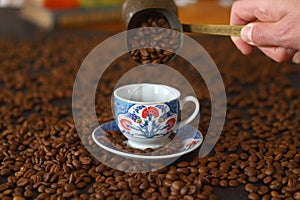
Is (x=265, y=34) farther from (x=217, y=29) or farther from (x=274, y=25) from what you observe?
(x=217, y=29)

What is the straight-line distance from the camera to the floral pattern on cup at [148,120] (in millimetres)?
1020

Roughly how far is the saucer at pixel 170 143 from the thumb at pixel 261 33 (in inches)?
11.2

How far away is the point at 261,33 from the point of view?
113cm

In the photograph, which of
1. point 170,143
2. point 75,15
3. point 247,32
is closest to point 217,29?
point 247,32

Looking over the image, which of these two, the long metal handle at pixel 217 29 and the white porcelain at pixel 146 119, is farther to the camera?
the long metal handle at pixel 217 29

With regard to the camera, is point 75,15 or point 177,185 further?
point 75,15

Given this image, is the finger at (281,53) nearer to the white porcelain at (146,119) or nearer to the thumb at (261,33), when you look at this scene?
the thumb at (261,33)

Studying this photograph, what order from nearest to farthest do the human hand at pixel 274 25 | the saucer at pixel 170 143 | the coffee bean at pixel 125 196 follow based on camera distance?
the coffee bean at pixel 125 196 < the saucer at pixel 170 143 < the human hand at pixel 274 25

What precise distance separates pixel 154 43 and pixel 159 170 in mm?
391

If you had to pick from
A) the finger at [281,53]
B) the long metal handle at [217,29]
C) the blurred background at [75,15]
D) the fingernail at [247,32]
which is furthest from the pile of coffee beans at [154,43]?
the blurred background at [75,15]

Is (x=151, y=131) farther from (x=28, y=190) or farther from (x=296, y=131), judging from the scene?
(x=296, y=131)

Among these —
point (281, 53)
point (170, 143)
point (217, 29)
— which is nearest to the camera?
point (170, 143)

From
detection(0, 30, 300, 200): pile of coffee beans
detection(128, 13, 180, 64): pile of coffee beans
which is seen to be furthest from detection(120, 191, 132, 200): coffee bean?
detection(128, 13, 180, 64): pile of coffee beans

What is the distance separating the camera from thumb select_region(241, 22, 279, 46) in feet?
3.67
